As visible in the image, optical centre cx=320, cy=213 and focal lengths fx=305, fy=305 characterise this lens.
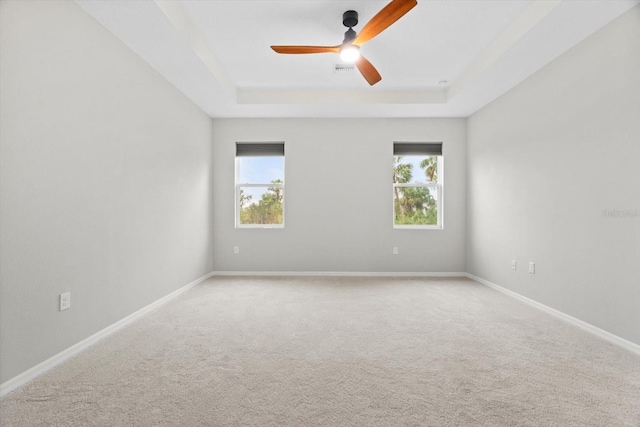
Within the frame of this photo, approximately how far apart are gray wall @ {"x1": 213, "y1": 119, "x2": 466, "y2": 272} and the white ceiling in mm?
416

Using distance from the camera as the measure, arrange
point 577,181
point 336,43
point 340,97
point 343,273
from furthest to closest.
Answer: point 343,273 → point 340,97 → point 336,43 → point 577,181

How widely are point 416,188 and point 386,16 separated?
314 centimetres

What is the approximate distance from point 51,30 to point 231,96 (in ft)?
6.84

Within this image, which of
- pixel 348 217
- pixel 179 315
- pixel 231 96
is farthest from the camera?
pixel 348 217

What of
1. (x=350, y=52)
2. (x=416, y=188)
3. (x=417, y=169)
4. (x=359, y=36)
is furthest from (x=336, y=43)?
(x=416, y=188)

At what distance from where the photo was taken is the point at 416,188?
4.92 meters

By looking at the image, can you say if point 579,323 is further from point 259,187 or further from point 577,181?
point 259,187

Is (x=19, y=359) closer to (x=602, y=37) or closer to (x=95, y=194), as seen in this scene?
(x=95, y=194)

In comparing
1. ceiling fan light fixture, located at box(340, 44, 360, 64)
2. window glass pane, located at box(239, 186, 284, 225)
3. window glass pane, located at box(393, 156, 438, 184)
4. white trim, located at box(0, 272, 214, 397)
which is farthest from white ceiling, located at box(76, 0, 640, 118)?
white trim, located at box(0, 272, 214, 397)

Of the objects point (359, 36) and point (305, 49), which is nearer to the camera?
point (359, 36)

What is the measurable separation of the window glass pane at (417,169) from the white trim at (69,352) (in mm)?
3774

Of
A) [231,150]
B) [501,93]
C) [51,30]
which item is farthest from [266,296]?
[501,93]

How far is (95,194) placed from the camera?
2.36 m

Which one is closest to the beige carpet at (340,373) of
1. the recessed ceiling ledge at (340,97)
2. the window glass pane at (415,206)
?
the window glass pane at (415,206)
